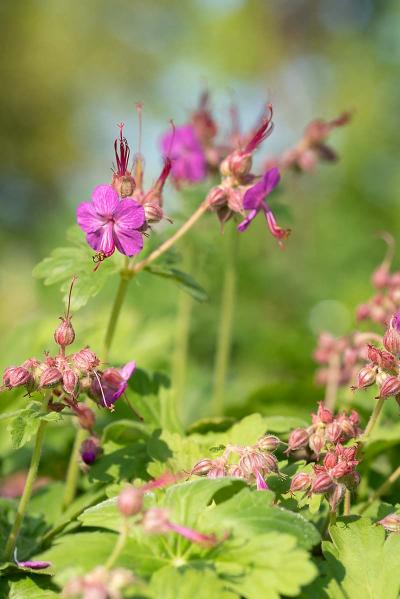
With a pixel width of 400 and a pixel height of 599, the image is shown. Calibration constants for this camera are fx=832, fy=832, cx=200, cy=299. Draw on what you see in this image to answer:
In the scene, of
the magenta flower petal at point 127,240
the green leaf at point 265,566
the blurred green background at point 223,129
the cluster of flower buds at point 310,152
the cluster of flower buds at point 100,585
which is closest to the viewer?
the cluster of flower buds at point 100,585

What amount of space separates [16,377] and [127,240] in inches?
8.0

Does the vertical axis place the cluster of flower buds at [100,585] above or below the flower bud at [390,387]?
below

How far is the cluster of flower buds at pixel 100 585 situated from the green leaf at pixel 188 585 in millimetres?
88

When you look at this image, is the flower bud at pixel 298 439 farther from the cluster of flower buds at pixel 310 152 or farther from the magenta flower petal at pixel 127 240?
the cluster of flower buds at pixel 310 152

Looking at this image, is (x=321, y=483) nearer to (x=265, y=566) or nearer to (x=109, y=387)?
(x=265, y=566)

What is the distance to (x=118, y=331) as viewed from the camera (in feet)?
6.26

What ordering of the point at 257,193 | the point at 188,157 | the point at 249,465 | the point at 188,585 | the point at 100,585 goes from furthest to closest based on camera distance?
the point at 188,157 < the point at 257,193 < the point at 249,465 < the point at 188,585 < the point at 100,585

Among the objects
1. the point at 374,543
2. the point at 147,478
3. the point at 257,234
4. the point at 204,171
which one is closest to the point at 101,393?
the point at 147,478

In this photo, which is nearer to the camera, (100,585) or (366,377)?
(100,585)

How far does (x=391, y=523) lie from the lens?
36.0 inches

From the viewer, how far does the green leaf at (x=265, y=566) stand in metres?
0.74

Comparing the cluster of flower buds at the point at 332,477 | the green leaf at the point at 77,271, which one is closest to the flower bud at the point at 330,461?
the cluster of flower buds at the point at 332,477

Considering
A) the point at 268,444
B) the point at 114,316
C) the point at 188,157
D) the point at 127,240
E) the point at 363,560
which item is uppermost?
the point at 188,157

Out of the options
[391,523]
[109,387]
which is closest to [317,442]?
[391,523]
